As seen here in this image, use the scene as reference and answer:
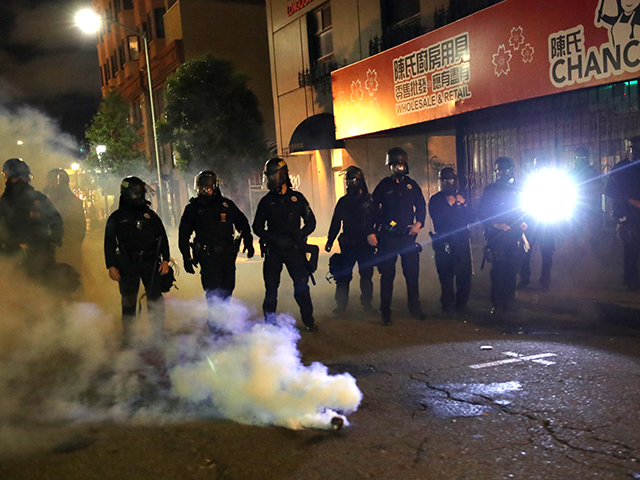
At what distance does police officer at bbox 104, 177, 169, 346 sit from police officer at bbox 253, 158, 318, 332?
1107 millimetres

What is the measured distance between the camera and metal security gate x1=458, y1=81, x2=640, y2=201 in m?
9.91

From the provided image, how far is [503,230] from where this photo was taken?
691 centimetres

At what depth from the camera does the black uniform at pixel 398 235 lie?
6.96m

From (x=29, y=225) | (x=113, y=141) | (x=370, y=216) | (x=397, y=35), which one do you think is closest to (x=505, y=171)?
(x=370, y=216)

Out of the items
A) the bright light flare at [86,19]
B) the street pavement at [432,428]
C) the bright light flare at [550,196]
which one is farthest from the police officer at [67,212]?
the bright light flare at [86,19]

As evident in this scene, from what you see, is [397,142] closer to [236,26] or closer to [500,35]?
[500,35]

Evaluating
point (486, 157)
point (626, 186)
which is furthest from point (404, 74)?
point (626, 186)

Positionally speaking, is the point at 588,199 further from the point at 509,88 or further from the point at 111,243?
the point at 111,243

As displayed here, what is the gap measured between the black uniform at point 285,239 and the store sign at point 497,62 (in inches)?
198

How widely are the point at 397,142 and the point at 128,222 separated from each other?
33.0 feet

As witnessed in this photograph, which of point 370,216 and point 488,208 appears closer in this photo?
point 488,208

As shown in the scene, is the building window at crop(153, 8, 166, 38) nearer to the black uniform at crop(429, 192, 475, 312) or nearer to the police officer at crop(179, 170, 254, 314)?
the police officer at crop(179, 170, 254, 314)

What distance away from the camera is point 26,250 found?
24.2ft

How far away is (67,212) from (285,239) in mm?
3599
